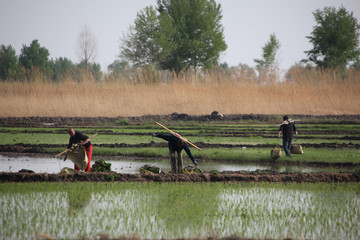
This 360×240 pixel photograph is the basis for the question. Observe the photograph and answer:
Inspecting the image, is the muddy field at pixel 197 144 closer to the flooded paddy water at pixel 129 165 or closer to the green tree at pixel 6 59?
the flooded paddy water at pixel 129 165

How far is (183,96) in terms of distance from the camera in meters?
34.8

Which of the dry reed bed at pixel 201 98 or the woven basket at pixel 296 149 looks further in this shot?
the dry reed bed at pixel 201 98

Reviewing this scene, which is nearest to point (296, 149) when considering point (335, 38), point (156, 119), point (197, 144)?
point (197, 144)

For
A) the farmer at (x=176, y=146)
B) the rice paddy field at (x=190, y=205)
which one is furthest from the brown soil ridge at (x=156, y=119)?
the farmer at (x=176, y=146)

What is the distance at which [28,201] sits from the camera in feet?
34.2

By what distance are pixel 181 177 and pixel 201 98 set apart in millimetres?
22159

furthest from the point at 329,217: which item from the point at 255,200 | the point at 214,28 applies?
the point at 214,28

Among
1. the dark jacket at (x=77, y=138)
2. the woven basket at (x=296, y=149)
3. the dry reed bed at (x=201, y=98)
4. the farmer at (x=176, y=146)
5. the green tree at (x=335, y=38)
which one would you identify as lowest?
the woven basket at (x=296, y=149)

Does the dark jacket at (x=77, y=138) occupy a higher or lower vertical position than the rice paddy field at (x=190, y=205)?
higher

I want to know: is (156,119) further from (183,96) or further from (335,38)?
(335,38)

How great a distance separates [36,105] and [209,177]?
901 inches

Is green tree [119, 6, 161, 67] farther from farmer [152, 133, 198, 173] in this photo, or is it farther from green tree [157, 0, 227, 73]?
farmer [152, 133, 198, 173]

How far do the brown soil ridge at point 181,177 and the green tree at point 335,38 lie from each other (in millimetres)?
35931

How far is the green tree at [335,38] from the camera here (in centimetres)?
4716
